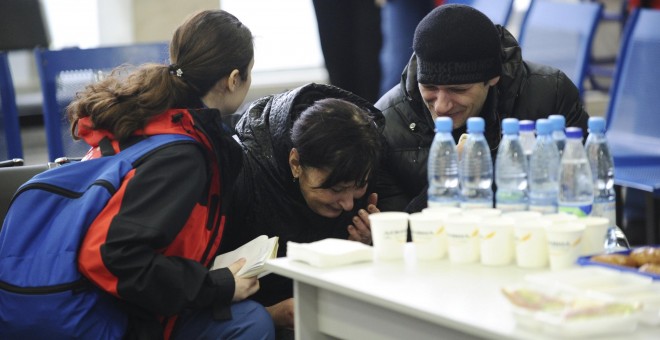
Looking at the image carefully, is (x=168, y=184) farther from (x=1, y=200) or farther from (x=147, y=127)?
(x=1, y=200)

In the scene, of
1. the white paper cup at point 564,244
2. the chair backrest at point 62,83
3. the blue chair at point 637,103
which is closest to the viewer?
the white paper cup at point 564,244

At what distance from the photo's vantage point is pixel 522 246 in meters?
1.90

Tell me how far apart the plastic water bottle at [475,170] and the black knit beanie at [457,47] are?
389 mm

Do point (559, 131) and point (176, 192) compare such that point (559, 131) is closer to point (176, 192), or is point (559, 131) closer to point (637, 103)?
point (176, 192)

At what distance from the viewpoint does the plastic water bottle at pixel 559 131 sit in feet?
7.00

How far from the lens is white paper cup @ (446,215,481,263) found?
1965 millimetres

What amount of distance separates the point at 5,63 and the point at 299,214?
1616mm

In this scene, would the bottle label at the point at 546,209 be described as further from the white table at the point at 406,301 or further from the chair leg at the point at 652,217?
the chair leg at the point at 652,217

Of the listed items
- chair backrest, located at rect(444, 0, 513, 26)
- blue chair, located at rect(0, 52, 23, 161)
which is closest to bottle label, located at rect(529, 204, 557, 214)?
chair backrest, located at rect(444, 0, 513, 26)

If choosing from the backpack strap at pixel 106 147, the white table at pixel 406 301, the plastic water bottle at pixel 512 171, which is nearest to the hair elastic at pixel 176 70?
the backpack strap at pixel 106 147

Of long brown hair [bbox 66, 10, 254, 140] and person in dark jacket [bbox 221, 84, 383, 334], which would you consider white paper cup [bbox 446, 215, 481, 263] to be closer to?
person in dark jacket [bbox 221, 84, 383, 334]

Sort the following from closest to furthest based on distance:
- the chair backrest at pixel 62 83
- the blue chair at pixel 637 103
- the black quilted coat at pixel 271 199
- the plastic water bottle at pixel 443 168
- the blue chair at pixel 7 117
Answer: the plastic water bottle at pixel 443 168
the black quilted coat at pixel 271 199
the chair backrest at pixel 62 83
the blue chair at pixel 7 117
the blue chair at pixel 637 103

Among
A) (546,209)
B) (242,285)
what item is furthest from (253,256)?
(546,209)

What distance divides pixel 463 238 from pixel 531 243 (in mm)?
147
